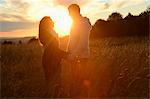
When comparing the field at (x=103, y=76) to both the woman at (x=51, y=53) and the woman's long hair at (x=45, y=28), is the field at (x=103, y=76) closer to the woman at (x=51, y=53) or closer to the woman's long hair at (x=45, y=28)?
the woman at (x=51, y=53)

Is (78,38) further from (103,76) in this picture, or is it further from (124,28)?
(124,28)

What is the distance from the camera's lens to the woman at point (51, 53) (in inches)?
370

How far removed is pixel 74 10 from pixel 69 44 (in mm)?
718

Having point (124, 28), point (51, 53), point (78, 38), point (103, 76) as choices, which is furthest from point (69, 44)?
point (124, 28)

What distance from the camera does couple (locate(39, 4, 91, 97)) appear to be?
28.9 ft

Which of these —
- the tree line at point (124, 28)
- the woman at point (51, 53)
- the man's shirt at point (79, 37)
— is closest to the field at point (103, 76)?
the woman at point (51, 53)

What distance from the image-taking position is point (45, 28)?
939 centimetres

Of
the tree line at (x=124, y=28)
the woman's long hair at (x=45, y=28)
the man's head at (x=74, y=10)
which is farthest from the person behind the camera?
the tree line at (x=124, y=28)

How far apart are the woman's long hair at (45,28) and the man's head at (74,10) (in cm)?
73

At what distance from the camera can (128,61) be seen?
1296cm

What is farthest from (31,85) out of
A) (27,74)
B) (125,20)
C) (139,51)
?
(125,20)

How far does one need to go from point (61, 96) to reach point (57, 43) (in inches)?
50.5

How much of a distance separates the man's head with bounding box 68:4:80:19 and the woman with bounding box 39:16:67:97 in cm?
74

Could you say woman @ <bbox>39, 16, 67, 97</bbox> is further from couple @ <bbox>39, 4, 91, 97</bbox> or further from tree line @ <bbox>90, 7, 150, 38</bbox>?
tree line @ <bbox>90, 7, 150, 38</bbox>
